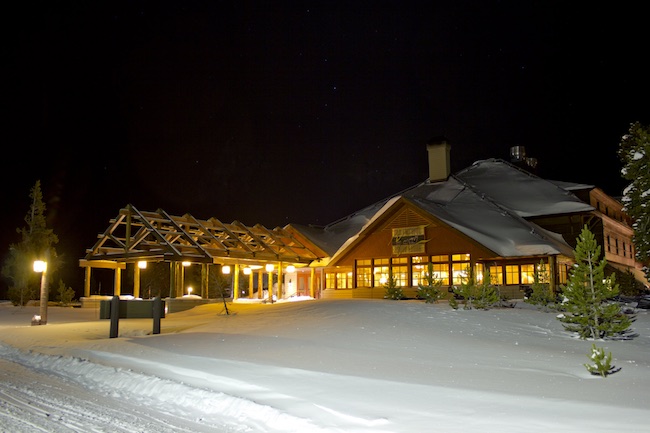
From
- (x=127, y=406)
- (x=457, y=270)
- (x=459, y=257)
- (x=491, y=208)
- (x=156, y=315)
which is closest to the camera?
(x=127, y=406)

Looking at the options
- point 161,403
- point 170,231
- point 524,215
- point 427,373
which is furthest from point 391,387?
point 524,215

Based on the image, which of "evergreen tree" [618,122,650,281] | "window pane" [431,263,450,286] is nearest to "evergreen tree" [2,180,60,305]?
"window pane" [431,263,450,286]

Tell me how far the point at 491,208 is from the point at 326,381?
2933cm

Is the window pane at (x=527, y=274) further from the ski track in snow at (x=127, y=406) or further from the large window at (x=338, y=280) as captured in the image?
the ski track in snow at (x=127, y=406)

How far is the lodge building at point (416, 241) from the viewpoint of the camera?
1174 inches

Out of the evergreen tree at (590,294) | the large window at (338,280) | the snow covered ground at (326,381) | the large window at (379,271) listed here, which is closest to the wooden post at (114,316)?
the snow covered ground at (326,381)

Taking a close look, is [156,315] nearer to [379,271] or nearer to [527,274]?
[379,271]

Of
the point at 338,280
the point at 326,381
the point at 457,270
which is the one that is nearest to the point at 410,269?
the point at 457,270

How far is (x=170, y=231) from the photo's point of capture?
98.7 feet

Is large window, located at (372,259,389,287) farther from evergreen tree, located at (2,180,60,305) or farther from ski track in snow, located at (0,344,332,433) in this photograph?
ski track in snow, located at (0,344,332,433)

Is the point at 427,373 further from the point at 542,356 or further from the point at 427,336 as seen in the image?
the point at 427,336

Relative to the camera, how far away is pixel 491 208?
36531 mm

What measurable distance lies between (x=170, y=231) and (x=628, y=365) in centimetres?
2315

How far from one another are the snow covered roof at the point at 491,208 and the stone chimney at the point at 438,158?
1.92ft
